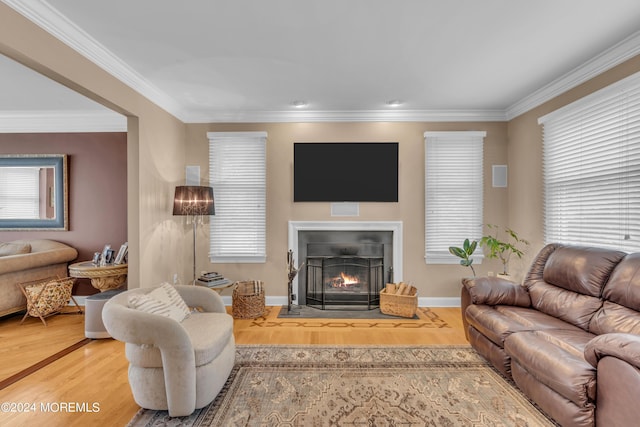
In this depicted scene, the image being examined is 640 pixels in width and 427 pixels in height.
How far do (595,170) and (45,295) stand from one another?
243 inches

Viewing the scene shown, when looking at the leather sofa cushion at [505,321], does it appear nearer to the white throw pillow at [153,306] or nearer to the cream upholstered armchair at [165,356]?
the cream upholstered armchair at [165,356]

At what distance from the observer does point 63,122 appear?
441 cm

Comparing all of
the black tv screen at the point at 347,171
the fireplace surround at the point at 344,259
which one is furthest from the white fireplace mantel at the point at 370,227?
the black tv screen at the point at 347,171

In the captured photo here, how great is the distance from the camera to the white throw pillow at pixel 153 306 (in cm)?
220

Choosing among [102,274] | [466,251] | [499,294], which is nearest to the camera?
[499,294]

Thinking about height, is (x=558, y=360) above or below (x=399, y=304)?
above

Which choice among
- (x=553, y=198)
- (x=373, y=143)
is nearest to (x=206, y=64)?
(x=373, y=143)

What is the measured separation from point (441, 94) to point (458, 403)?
10.6 feet

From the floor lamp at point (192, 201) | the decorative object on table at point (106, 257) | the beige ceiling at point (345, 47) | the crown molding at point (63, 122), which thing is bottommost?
the decorative object on table at point (106, 257)

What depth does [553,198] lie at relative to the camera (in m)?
3.49

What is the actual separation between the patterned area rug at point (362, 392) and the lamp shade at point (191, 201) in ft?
6.02

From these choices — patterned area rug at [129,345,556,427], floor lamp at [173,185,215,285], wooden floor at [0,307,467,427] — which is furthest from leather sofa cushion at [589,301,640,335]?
floor lamp at [173,185,215,285]

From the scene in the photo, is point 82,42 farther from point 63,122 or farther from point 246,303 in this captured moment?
point 246,303

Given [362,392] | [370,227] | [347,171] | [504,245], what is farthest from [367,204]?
[362,392]
